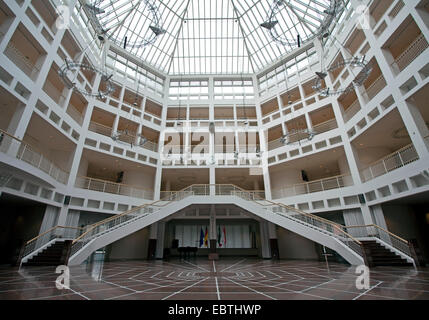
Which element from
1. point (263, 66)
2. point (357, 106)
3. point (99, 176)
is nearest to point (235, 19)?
point (263, 66)

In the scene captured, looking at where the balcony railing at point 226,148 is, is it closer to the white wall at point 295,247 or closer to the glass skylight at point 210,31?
the white wall at point 295,247

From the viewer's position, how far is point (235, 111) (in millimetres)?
24156

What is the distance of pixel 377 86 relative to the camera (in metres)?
14.8

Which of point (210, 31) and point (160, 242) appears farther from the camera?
point (210, 31)

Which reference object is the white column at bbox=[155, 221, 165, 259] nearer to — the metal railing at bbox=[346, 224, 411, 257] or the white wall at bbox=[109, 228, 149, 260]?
the white wall at bbox=[109, 228, 149, 260]

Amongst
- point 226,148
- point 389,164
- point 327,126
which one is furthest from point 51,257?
point 327,126

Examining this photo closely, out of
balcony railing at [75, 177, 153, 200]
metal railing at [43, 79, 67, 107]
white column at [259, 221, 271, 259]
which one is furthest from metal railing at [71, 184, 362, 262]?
metal railing at [43, 79, 67, 107]

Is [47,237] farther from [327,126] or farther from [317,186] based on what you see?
[327,126]

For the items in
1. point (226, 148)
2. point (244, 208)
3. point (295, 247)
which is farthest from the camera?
point (226, 148)

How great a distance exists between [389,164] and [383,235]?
502cm

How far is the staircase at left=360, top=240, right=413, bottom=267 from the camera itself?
1033 centimetres

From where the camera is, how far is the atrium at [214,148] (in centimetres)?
977

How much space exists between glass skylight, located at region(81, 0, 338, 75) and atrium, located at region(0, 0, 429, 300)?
163 mm
